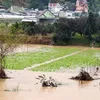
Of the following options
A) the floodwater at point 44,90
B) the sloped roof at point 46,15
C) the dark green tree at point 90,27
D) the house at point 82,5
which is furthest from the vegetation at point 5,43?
the house at point 82,5

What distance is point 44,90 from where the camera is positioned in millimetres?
16844

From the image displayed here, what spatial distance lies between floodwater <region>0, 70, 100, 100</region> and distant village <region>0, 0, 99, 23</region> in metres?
27.3

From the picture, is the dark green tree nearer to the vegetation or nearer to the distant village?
the distant village

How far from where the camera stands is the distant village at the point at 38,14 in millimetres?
59844

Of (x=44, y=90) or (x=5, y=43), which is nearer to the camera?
(x=44, y=90)

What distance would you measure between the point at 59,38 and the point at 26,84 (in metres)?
30.0

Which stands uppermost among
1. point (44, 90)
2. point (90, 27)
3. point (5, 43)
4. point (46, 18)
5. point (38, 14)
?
point (5, 43)

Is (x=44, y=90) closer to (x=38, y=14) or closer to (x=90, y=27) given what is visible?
(x=90, y=27)

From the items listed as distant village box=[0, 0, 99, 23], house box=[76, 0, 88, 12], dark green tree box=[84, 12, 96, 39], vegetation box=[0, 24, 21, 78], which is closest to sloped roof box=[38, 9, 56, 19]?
distant village box=[0, 0, 99, 23]

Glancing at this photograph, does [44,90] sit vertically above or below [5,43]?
below

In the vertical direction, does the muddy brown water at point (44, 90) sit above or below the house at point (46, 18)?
below

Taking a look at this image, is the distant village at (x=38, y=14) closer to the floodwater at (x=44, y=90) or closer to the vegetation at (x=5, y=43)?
the vegetation at (x=5, y=43)

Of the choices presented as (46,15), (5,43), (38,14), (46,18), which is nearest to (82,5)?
(38,14)

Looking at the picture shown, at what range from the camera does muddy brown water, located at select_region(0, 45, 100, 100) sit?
1536 cm
